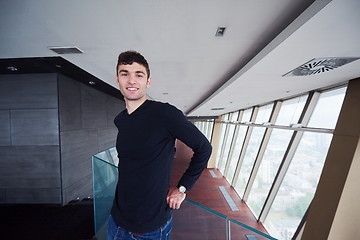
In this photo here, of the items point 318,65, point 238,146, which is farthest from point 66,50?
point 238,146

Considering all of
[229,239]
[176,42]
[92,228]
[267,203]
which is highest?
[176,42]

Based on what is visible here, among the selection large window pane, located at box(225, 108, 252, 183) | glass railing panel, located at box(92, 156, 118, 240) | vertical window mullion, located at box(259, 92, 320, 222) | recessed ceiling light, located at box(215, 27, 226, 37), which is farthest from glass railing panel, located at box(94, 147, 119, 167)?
large window pane, located at box(225, 108, 252, 183)

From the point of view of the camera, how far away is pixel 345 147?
2.96 m

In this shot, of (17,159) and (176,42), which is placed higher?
(176,42)

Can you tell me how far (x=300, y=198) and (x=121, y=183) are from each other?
6330 mm

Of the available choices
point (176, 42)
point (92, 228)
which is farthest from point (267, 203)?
point (176, 42)

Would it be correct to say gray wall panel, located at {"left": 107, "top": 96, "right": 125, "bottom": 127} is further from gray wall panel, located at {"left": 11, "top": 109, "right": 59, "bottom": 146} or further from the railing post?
the railing post

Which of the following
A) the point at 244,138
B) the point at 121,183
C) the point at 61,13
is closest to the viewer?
the point at 121,183

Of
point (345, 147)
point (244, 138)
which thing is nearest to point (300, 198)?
point (345, 147)

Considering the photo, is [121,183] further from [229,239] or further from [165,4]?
[165,4]

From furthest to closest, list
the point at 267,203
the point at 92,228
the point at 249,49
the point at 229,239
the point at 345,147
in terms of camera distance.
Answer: the point at 267,203 → the point at 92,228 → the point at 345,147 → the point at 249,49 → the point at 229,239

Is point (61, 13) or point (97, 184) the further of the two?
point (97, 184)

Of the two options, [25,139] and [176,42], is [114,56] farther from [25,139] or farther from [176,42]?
[25,139]

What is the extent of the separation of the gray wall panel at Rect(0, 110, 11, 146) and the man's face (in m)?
5.42
